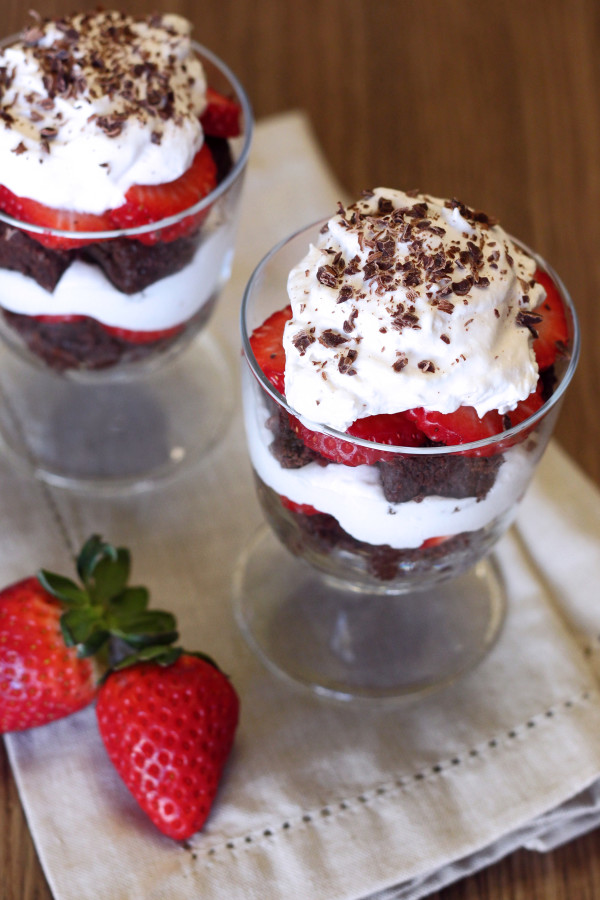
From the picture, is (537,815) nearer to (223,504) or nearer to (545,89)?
(223,504)

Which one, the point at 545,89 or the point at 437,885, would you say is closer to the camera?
the point at 437,885

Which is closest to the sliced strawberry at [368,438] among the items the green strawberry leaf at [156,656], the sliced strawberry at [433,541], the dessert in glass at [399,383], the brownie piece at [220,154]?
the dessert in glass at [399,383]

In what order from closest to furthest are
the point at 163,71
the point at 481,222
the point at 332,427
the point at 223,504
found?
the point at 332,427 < the point at 481,222 < the point at 163,71 < the point at 223,504

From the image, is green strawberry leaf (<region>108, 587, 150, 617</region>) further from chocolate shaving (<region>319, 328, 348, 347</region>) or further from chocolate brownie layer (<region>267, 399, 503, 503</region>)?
chocolate shaving (<region>319, 328, 348, 347</region>)

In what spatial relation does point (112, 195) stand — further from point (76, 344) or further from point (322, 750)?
point (322, 750)

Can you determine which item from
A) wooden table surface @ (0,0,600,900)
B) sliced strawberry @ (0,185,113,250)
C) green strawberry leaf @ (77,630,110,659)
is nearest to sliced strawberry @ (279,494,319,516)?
green strawberry leaf @ (77,630,110,659)

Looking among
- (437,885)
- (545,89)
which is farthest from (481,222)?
(545,89)

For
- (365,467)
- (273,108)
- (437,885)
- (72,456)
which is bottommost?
(437,885)

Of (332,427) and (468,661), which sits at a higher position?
(332,427)
